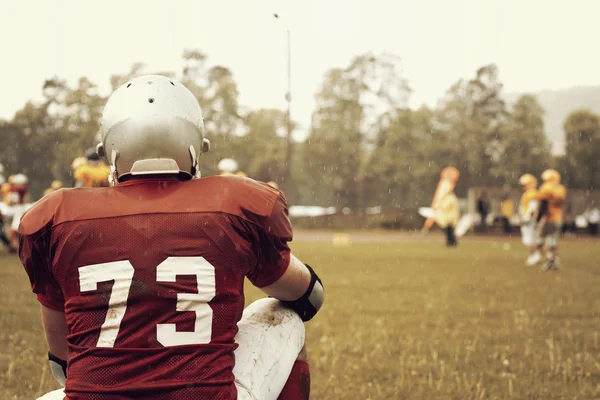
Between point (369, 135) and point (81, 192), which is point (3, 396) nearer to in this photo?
point (81, 192)

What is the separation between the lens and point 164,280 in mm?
2215

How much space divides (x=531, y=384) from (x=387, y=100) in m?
48.2

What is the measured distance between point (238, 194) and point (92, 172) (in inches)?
330

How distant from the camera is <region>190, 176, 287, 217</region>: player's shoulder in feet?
7.59

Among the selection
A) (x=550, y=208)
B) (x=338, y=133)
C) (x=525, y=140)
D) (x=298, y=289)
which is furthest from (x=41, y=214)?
(x=525, y=140)

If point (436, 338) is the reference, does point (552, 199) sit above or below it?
above

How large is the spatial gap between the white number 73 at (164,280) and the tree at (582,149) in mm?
58556

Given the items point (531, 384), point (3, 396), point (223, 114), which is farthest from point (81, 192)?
point (223, 114)

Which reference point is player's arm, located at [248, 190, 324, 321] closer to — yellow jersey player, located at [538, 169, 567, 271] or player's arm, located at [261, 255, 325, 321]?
player's arm, located at [261, 255, 325, 321]

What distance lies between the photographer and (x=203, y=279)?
2.25 metres

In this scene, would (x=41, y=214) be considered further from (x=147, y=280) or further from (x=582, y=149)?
(x=582, y=149)

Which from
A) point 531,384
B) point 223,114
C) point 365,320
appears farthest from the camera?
point 223,114

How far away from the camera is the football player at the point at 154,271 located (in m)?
2.21

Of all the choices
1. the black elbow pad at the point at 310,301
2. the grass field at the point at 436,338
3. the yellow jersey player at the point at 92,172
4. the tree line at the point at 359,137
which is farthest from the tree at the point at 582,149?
the black elbow pad at the point at 310,301
